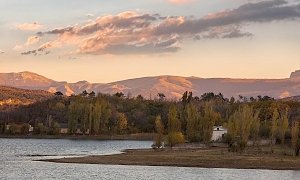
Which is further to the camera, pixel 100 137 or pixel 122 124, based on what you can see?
pixel 122 124

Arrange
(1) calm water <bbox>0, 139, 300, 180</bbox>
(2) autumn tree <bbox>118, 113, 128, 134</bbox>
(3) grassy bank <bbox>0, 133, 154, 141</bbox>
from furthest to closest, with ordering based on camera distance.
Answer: (2) autumn tree <bbox>118, 113, 128, 134</bbox>
(3) grassy bank <bbox>0, 133, 154, 141</bbox>
(1) calm water <bbox>0, 139, 300, 180</bbox>

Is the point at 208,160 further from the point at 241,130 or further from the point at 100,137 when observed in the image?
the point at 100,137

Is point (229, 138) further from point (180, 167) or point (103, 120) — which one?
point (103, 120)

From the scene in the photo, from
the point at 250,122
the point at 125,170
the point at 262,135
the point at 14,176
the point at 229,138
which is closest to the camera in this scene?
the point at 14,176

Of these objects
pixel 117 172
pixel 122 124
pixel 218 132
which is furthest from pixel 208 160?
pixel 122 124

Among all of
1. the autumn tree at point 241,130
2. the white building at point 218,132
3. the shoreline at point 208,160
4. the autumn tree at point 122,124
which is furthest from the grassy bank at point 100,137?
the shoreline at point 208,160

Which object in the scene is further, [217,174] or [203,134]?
[203,134]

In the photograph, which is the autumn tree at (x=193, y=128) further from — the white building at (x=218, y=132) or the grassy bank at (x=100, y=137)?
the grassy bank at (x=100, y=137)

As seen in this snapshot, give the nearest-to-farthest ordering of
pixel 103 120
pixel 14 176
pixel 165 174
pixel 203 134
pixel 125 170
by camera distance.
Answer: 1. pixel 14 176
2. pixel 165 174
3. pixel 125 170
4. pixel 203 134
5. pixel 103 120

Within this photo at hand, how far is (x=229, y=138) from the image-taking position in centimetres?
10231

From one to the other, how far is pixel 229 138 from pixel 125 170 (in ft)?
111

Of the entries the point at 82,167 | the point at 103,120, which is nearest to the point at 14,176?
the point at 82,167

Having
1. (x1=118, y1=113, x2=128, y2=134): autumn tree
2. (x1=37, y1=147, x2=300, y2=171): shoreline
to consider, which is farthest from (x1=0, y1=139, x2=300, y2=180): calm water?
(x1=118, y1=113, x2=128, y2=134): autumn tree

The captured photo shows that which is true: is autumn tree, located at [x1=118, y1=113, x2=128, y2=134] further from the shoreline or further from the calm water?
the calm water
